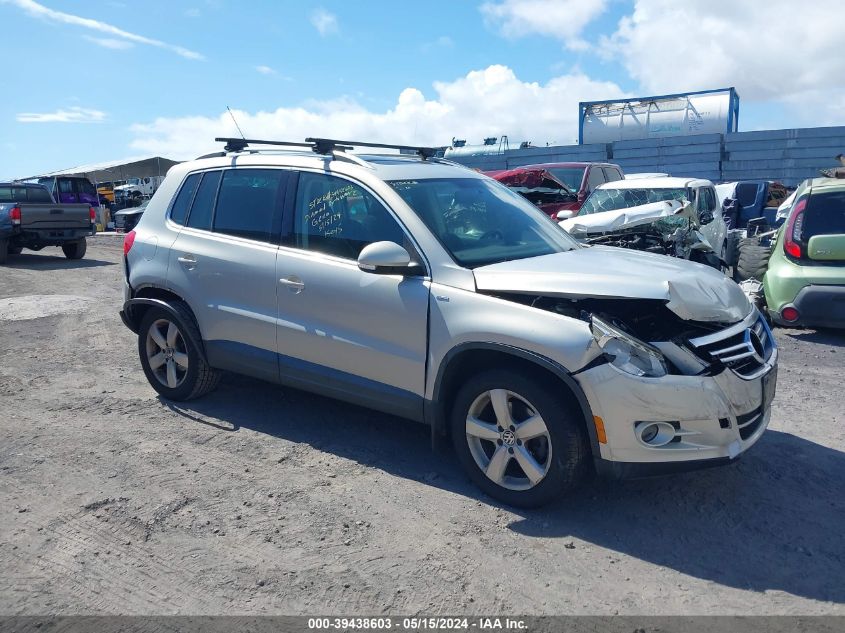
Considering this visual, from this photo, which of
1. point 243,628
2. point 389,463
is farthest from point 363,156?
point 243,628

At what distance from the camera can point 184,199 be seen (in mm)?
5445

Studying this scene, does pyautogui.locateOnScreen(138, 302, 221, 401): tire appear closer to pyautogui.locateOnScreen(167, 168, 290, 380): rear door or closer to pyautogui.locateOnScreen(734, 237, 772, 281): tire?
pyautogui.locateOnScreen(167, 168, 290, 380): rear door

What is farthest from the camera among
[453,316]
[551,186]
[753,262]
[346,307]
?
[551,186]

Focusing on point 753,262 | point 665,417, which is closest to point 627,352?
point 665,417

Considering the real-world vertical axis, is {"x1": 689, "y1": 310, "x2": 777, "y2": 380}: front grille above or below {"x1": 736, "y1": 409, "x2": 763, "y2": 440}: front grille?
above

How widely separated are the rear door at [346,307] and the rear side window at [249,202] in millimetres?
198

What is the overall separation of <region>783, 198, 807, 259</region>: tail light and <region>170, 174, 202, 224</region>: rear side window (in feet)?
18.7

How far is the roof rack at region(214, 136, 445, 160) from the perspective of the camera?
491cm

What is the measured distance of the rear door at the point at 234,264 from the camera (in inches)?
188

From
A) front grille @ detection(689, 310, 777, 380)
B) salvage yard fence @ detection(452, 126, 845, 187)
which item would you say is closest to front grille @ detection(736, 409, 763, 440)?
front grille @ detection(689, 310, 777, 380)

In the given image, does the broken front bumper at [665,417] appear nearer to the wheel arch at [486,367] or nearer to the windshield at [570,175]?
the wheel arch at [486,367]

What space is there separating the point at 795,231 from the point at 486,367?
4942mm

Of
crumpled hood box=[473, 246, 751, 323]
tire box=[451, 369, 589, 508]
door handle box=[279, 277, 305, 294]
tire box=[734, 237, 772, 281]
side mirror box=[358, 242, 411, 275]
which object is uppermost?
side mirror box=[358, 242, 411, 275]

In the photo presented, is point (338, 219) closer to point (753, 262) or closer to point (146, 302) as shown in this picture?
point (146, 302)
